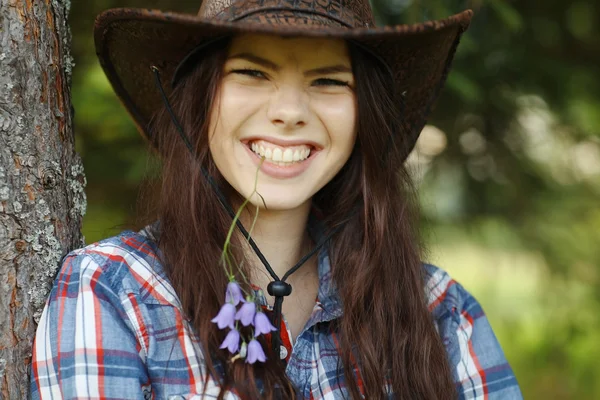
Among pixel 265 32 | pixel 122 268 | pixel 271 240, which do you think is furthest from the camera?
pixel 271 240

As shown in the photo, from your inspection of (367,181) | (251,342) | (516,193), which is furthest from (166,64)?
(516,193)

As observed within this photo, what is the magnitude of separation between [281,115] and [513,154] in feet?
5.64

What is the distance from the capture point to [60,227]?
5.96ft

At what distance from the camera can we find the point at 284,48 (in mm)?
1836

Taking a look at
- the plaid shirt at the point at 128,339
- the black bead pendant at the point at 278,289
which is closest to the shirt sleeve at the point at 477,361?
the plaid shirt at the point at 128,339

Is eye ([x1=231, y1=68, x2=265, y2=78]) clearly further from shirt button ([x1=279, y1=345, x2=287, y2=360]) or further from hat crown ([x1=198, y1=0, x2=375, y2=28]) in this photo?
shirt button ([x1=279, y1=345, x2=287, y2=360])

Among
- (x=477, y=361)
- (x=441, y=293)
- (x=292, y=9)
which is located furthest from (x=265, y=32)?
(x=477, y=361)

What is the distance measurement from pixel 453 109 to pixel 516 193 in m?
0.54

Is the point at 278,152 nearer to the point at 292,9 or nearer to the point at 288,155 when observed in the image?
the point at 288,155

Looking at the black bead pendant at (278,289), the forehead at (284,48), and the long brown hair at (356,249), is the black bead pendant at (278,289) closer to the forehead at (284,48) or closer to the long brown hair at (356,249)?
the long brown hair at (356,249)

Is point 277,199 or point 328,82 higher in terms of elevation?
point 328,82

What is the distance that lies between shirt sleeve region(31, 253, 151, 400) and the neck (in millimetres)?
478

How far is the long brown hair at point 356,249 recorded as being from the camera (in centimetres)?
185

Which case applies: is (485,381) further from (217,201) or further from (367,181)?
(217,201)
